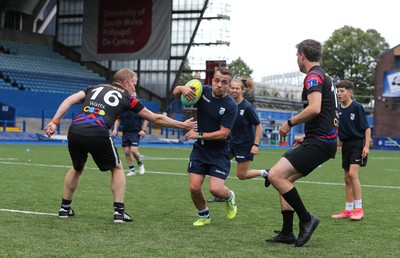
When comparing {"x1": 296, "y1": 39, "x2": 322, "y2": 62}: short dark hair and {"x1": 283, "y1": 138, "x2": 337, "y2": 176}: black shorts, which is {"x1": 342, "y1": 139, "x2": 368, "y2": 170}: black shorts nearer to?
{"x1": 283, "y1": 138, "x2": 337, "y2": 176}: black shorts

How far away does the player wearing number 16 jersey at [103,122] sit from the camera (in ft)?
26.2

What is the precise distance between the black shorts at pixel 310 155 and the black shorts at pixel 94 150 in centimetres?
230

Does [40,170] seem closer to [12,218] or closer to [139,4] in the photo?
[12,218]

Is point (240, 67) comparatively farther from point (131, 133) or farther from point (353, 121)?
point (353, 121)

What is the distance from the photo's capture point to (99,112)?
8.03m

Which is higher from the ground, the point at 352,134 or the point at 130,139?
the point at 352,134

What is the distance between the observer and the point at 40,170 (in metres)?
16.4

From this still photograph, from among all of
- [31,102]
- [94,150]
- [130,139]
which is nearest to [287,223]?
[94,150]

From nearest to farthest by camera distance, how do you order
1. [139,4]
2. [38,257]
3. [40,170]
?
[38,257] < [40,170] < [139,4]

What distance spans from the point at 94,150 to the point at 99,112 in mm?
446

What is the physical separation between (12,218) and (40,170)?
8471 mm

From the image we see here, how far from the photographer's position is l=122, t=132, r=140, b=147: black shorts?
53.3 ft

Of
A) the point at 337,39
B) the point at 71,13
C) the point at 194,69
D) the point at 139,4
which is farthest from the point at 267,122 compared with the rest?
the point at 337,39

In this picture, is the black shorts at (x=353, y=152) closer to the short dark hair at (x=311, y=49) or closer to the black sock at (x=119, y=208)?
the short dark hair at (x=311, y=49)
